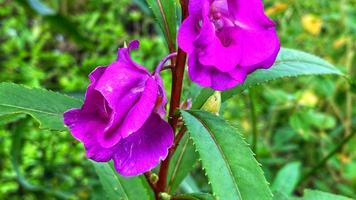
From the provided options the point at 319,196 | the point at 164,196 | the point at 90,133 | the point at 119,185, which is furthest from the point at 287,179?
the point at 90,133

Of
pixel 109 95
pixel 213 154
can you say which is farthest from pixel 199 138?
pixel 109 95

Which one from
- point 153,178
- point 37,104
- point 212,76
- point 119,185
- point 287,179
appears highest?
point 212,76

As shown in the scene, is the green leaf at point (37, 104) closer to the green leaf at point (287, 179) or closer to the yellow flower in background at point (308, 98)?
the green leaf at point (287, 179)

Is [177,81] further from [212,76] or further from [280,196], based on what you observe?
[280,196]

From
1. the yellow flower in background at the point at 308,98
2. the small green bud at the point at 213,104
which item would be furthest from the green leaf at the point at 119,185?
the yellow flower in background at the point at 308,98

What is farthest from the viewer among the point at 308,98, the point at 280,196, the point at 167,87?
the point at 308,98

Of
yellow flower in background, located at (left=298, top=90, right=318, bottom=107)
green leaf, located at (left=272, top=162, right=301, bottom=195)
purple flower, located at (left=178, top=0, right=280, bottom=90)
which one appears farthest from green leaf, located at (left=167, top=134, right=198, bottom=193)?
yellow flower in background, located at (left=298, top=90, right=318, bottom=107)
